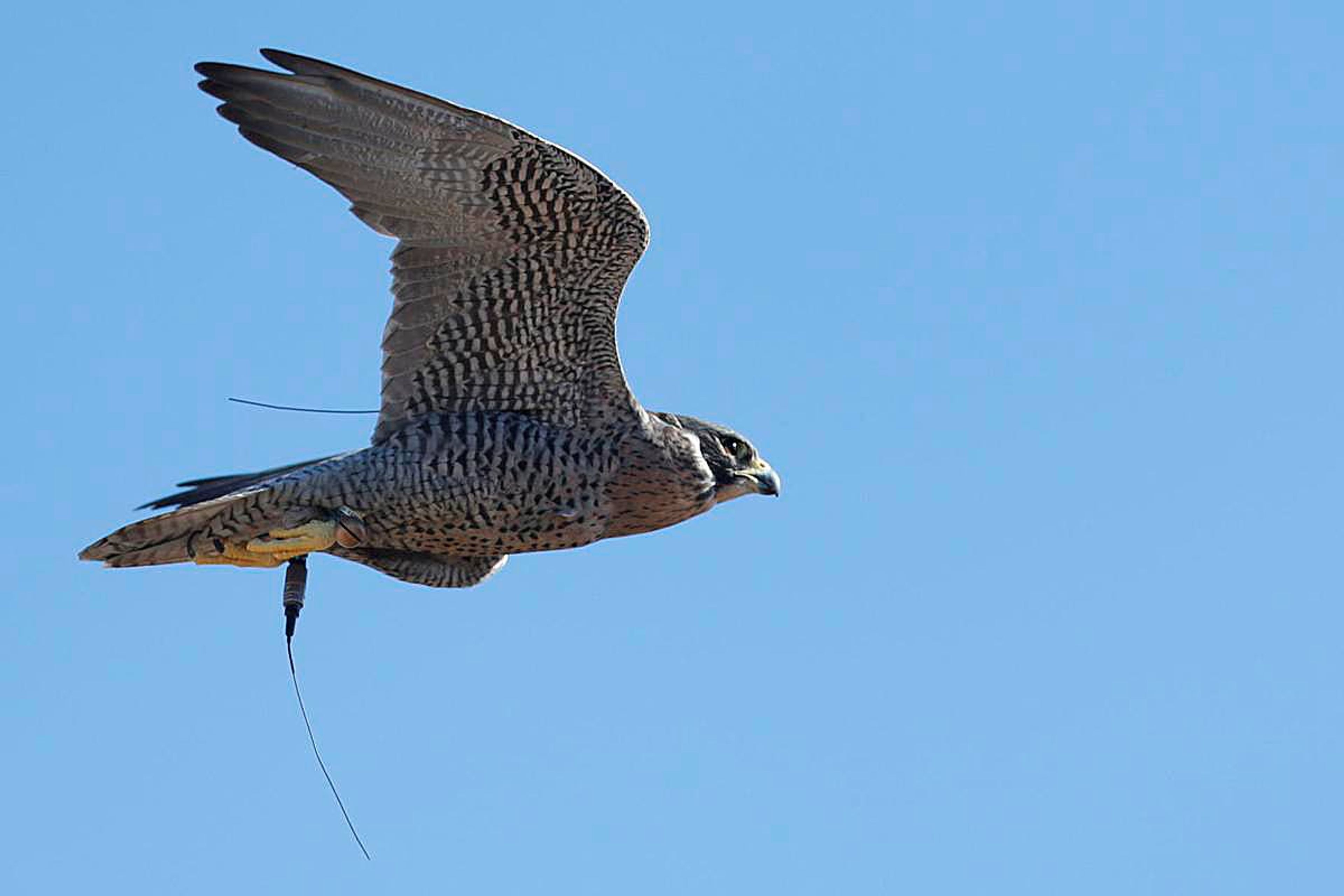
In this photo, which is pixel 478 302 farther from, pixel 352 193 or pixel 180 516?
pixel 180 516

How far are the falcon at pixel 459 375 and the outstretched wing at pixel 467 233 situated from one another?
0.03 ft

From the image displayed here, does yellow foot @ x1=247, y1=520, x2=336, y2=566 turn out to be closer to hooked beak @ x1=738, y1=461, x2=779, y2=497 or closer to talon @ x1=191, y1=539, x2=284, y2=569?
talon @ x1=191, y1=539, x2=284, y2=569

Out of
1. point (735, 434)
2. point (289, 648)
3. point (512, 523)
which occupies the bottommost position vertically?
point (289, 648)

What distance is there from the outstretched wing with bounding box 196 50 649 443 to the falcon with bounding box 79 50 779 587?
10 millimetres

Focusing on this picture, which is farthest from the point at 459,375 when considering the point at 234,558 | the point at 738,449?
the point at 738,449

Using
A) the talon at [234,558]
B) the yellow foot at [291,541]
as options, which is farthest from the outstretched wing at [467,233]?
the talon at [234,558]

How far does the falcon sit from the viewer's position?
43.5 ft

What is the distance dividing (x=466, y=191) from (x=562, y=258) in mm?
706

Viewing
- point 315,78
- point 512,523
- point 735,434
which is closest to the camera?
point 315,78

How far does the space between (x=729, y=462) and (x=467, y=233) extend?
2.43 m

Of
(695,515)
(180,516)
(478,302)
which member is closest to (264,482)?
(180,516)

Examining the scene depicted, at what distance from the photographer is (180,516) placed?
43.7 feet

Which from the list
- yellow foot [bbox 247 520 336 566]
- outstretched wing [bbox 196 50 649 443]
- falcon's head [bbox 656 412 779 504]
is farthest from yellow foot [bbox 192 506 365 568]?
falcon's head [bbox 656 412 779 504]

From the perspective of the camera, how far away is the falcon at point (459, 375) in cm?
1327
